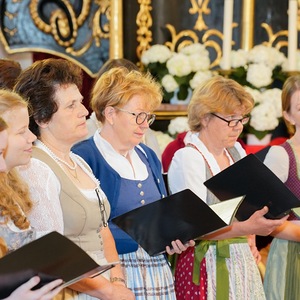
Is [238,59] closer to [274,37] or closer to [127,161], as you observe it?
[274,37]

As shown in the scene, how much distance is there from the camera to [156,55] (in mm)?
5254

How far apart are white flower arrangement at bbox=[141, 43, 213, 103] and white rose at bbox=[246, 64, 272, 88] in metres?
0.24

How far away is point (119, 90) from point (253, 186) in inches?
25.5

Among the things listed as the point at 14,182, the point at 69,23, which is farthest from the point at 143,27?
the point at 14,182

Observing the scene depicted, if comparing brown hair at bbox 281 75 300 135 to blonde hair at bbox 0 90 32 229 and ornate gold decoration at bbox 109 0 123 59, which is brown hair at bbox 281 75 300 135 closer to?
ornate gold decoration at bbox 109 0 123 59

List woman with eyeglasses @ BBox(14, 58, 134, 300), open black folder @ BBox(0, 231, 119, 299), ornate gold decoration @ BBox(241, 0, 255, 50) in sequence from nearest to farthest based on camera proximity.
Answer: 1. open black folder @ BBox(0, 231, 119, 299)
2. woman with eyeglasses @ BBox(14, 58, 134, 300)
3. ornate gold decoration @ BBox(241, 0, 255, 50)

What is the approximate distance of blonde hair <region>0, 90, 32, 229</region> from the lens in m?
2.63

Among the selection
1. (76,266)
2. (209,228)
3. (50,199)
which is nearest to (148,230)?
(209,228)

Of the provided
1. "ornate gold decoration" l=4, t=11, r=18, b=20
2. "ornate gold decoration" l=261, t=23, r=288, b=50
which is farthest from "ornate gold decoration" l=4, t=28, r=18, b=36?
"ornate gold decoration" l=261, t=23, r=288, b=50

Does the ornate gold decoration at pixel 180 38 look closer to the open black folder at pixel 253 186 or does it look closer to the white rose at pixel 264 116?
the white rose at pixel 264 116

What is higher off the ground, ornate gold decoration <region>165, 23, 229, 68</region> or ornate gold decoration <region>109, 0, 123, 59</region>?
ornate gold decoration <region>109, 0, 123, 59</region>

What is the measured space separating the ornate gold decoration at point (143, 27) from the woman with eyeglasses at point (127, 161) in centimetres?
189

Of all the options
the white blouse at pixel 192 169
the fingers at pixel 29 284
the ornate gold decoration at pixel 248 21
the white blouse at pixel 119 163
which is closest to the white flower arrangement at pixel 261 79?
the ornate gold decoration at pixel 248 21

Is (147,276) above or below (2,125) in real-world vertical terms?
below
